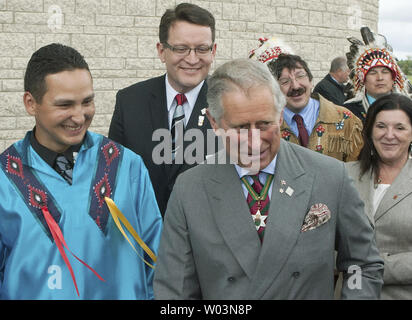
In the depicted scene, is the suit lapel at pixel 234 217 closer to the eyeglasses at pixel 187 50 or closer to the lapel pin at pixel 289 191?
the lapel pin at pixel 289 191

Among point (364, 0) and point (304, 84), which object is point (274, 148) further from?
point (364, 0)

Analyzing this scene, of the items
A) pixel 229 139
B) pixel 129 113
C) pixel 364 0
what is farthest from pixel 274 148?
pixel 364 0

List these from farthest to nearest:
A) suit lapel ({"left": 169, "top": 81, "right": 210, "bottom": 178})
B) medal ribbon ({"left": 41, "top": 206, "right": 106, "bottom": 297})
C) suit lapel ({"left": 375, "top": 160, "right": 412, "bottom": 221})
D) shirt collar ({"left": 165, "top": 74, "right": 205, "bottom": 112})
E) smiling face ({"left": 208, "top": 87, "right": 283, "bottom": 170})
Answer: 1. shirt collar ({"left": 165, "top": 74, "right": 205, "bottom": 112})
2. suit lapel ({"left": 169, "top": 81, "right": 210, "bottom": 178})
3. suit lapel ({"left": 375, "top": 160, "right": 412, "bottom": 221})
4. medal ribbon ({"left": 41, "top": 206, "right": 106, "bottom": 297})
5. smiling face ({"left": 208, "top": 87, "right": 283, "bottom": 170})

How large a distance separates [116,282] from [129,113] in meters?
1.40

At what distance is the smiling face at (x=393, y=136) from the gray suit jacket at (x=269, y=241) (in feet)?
4.18

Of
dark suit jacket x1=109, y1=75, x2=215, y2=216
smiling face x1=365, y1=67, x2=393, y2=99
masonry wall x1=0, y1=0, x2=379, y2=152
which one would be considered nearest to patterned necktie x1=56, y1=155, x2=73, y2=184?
dark suit jacket x1=109, y1=75, x2=215, y2=216

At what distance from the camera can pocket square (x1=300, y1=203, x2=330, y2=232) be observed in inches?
77.1

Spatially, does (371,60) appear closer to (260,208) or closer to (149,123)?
(149,123)

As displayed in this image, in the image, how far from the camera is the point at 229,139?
197 centimetres

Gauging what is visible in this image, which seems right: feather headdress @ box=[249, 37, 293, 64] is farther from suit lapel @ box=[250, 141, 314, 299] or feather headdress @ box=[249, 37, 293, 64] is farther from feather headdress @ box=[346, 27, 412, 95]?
suit lapel @ box=[250, 141, 314, 299]

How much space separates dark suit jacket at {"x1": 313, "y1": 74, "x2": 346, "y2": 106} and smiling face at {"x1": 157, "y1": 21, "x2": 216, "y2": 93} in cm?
484

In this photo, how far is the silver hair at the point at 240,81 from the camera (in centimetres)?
193

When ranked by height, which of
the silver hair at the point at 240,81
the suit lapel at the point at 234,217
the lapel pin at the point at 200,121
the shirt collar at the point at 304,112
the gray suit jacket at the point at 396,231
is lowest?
the gray suit jacket at the point at 396,231

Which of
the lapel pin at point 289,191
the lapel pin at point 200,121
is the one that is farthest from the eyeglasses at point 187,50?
the lapel pin at point 289,191
